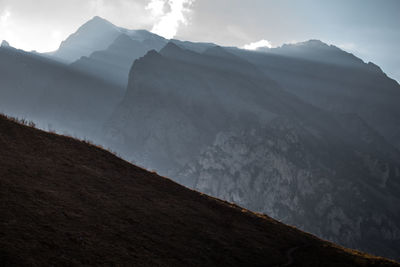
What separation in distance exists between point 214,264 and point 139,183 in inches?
376

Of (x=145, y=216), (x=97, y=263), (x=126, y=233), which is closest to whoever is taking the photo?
(x=97, y=263)

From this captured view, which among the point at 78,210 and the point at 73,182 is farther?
the point at 73,182

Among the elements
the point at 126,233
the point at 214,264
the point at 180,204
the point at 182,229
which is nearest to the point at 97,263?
the point at 126,233

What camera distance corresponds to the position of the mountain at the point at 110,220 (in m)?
10.6

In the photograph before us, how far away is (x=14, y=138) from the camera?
18.7 m

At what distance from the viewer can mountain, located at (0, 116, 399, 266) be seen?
1061cm

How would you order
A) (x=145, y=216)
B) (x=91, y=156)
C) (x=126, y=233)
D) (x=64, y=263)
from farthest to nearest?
(x=91, y=156) < (x=145, y=216) < (x=126, y=233) < (x=64, y=263)

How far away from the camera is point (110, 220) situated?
558 inches

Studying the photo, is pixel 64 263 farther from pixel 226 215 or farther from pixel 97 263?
pixel 226 215

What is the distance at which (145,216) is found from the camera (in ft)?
53.8

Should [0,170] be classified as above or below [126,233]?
above

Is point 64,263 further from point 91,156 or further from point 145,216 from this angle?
point 91,156

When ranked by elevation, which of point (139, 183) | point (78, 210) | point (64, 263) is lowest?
point (64, 263)

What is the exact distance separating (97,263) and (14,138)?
1263 centimetres
